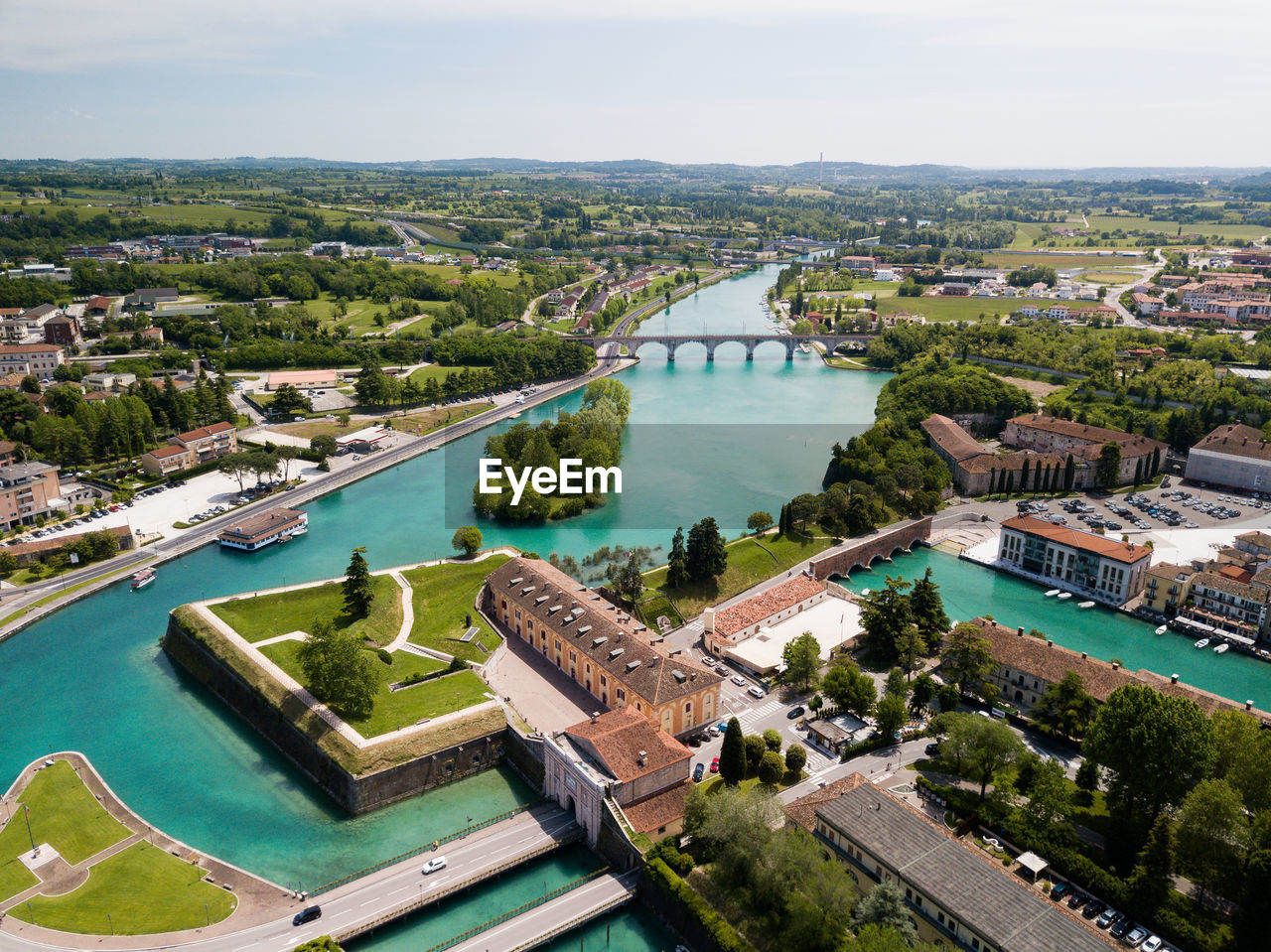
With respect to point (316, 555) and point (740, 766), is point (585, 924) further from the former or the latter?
point (316, 555)

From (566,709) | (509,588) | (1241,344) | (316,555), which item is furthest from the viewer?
(1241,344)

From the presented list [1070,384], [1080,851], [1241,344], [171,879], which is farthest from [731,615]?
[1241,344]

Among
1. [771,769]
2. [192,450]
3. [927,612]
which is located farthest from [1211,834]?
[192,450]

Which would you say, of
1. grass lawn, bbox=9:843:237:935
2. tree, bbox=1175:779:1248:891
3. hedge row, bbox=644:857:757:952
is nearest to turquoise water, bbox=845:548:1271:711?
tree, bbox=1175:779:1248:891

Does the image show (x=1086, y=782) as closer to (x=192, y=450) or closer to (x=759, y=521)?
(x=759, y=521)

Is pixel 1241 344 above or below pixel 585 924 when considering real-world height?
above

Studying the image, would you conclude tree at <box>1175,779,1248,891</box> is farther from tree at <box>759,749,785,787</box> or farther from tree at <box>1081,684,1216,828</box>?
tree at <box>759,749,785,787</box>
